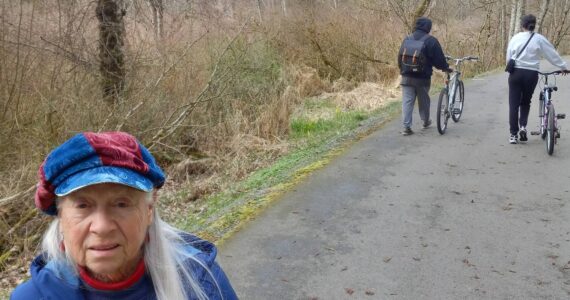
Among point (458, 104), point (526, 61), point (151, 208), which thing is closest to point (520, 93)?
point (526, 61)

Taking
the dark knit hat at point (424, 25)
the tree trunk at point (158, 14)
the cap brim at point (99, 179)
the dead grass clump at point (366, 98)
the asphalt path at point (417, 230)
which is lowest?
the asphalt path at point (417, 230)

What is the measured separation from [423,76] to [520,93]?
61.6 inches

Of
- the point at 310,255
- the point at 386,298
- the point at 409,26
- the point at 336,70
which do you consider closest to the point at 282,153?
the point at 310,255

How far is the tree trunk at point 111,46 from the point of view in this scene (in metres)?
8.84

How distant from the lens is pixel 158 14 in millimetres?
10586

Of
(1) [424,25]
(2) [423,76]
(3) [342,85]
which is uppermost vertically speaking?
→ (1) [424,25]

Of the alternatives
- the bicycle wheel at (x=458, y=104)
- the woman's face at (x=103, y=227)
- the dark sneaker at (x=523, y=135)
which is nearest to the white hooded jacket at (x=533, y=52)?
the dark sneaker at (x=523, y=135)

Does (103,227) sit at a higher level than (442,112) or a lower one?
higher

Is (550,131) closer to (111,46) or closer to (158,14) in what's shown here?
(111,46)

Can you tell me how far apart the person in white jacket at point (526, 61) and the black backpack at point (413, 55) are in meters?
1.34

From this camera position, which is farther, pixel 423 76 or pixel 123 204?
→ pixel 423 76

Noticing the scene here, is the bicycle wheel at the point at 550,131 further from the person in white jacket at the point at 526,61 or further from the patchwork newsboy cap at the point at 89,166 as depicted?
the patchwork newsboy cap at the point at 89,166

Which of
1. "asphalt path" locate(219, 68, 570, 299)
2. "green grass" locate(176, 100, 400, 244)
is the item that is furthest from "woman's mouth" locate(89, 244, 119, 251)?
"green grass" locate(176, 100, 400, 244)

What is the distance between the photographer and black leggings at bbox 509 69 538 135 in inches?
318
